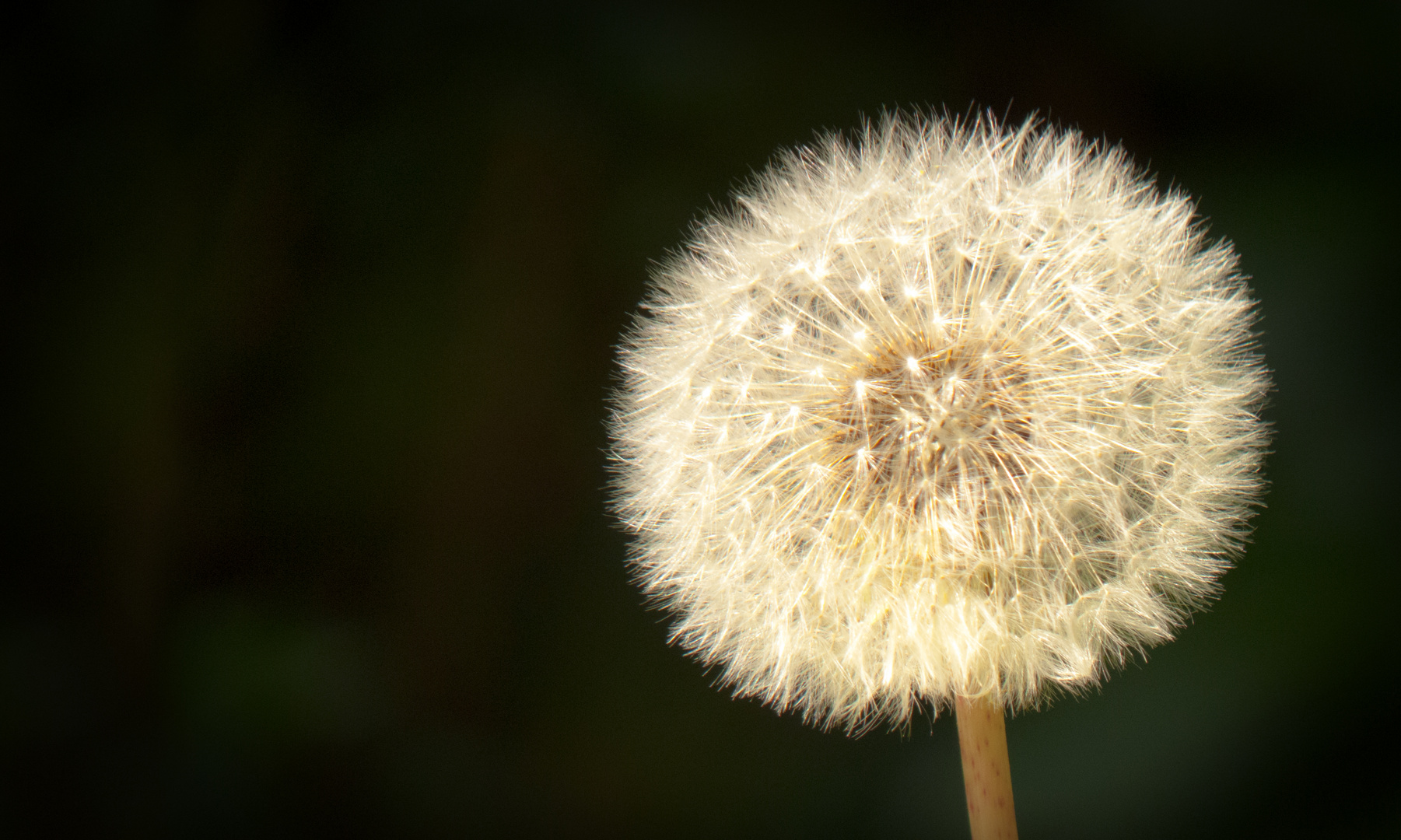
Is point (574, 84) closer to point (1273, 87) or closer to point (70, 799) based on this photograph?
point (1273, 87)

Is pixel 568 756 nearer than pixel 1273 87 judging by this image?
No

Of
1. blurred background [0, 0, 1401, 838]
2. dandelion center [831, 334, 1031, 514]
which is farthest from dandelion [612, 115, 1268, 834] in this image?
blurred background [0, 0, 1401, 838]

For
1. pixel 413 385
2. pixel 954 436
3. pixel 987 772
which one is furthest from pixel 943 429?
pixel 413 385

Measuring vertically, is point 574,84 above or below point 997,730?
above

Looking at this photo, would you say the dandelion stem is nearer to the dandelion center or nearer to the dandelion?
the dandelion

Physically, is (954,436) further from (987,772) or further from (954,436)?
(987,772)

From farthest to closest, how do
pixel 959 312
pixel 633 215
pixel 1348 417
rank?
pixel 633 215
pixel 1348 417
pixel 959 312

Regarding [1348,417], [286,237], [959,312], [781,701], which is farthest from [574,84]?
[1348,417]
